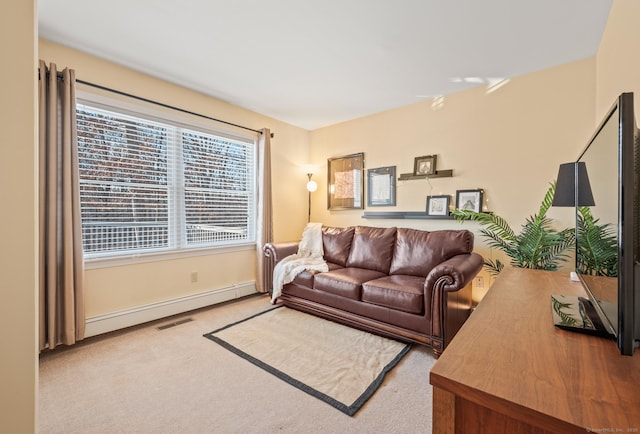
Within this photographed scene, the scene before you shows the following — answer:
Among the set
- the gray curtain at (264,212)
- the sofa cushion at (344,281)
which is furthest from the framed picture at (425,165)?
the gray curtain at (264,212)

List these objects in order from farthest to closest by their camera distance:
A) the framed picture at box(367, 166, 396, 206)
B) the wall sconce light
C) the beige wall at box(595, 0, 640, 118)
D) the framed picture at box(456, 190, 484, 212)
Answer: the wall sconce light
the framed picture at box(367, 166, 396, 206)
the framed picture at box(456, 190, 484, 212)
the beige wall at box(595, 0, 640, 118)

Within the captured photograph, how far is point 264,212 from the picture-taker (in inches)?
143

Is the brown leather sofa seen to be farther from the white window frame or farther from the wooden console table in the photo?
the wooden console table

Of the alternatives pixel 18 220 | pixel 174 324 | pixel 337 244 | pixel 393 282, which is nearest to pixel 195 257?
pixel 174 324

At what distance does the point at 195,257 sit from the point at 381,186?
244cm

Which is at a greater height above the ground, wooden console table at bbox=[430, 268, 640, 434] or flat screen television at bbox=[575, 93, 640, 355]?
flat screen television at bbox=[575, 93, 640, 355]

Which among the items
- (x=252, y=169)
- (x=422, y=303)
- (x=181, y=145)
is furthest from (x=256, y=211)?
(x=422, y=303)

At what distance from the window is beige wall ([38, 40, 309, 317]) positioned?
0.20 m

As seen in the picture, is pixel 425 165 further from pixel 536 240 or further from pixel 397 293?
pixel 397 293

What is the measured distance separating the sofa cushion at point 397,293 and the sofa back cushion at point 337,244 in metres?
0.84

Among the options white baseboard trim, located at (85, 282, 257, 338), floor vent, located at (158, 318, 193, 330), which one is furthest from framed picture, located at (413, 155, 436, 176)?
floor vent, located at (158, 318, 193, 330)

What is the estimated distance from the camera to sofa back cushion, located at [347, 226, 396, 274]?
10.1 feet

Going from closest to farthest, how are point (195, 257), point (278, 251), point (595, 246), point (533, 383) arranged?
point (533, 383) < point (595, 246) < point (195, 257) < point (278, 251)

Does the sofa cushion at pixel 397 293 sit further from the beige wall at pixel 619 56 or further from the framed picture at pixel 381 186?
the beige wall at pixel 619 56
